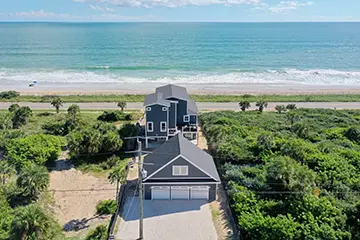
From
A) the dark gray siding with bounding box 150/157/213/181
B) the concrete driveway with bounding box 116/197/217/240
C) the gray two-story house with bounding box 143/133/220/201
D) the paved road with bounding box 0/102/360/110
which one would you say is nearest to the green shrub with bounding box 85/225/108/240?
the concrete driveway with bounding box 116/197/217/240

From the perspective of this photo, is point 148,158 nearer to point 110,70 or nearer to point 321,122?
point 321,122

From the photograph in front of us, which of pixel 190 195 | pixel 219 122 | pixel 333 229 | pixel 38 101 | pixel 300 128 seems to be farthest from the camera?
pixel 38 101

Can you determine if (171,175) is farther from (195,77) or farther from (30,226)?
(195,77)

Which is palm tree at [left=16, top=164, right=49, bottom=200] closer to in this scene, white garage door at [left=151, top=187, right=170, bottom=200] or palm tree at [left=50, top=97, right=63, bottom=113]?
white garage door at [left=151, top=187, right=170, bottom=200]

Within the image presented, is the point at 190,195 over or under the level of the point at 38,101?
under

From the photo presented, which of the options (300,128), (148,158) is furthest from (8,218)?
(300,128)

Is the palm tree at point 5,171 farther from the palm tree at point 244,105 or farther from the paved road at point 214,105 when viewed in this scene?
the palm tree at point 244,105
